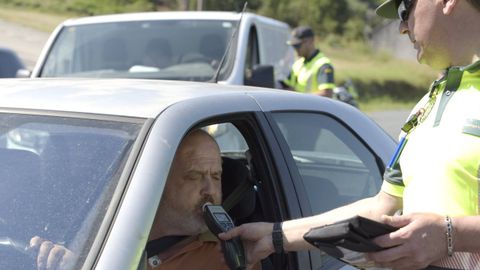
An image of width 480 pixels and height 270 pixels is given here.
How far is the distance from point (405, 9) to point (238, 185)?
1068 mm

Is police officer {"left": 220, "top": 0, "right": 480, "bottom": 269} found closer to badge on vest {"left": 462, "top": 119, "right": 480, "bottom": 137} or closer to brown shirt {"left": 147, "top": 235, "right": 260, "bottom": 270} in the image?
badge on vest {"left": 462, "top": 119, "right": 480, "bottom": 137}

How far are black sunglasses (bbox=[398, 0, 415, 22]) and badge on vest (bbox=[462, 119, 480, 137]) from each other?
1.24 feet

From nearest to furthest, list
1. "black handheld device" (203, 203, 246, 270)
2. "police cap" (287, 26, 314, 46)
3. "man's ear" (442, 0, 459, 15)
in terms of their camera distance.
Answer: "man's ear" (442, 0, 459, 15) < "black handheld device" (203, 203, 246, 270) < "police cap" (287, 26, 314, 46)

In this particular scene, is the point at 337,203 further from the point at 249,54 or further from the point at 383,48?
the point at 383,48

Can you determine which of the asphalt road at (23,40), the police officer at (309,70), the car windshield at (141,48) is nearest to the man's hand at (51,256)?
the car windshield at (141,48)

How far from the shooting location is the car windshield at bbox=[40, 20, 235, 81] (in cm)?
614

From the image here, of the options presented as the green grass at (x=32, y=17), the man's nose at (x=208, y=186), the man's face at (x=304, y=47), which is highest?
the man's nose at (x=208, y=186)

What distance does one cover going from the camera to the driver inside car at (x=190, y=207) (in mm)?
2211

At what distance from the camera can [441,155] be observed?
1.58 meters

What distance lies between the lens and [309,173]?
2.85m

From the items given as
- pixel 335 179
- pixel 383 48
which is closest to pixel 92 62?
pixel 335 179

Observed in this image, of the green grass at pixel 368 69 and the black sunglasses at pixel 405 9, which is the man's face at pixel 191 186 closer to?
the black sunglasses at pixel 405 9

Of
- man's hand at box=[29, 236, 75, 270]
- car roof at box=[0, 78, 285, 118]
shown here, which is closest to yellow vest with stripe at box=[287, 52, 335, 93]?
car roof at box=[0, 78, 285, 118]

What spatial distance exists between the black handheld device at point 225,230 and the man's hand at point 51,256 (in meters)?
0.57
